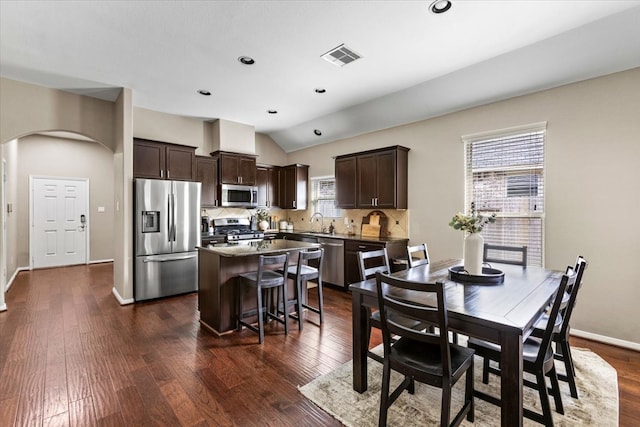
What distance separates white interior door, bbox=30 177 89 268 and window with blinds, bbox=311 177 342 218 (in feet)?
18.1

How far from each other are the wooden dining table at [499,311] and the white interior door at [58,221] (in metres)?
7.79

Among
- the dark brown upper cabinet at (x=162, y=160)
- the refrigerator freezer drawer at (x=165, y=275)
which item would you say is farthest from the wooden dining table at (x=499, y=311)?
the dark brown upper cabinet at (x=162, y=160)

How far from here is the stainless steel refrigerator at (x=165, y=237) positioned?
4.44 metres

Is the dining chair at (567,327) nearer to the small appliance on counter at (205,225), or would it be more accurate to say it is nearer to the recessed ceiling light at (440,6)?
the recessed ceiling light at (440,6)

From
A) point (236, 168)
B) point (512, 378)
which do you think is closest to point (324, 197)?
point (236, 168)

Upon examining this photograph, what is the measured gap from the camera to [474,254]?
2.48 meters

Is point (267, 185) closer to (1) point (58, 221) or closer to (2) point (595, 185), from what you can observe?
(1) point (58, 221)

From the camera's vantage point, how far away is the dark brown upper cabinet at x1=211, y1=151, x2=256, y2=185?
5.83m

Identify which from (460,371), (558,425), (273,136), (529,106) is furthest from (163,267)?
(529,106)

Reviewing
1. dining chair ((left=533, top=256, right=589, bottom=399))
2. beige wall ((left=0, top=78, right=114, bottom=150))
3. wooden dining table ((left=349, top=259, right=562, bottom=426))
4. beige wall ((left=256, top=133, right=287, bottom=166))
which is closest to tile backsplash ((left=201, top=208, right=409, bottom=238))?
beige wall ((left=256, top=133, right=287, bottom=166))

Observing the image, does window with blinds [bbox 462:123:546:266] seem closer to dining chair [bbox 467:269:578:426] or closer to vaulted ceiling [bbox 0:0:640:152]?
vaulted ceiling [bbox 0:0:640:152]

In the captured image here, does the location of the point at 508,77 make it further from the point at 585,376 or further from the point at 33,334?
the point at 33,334

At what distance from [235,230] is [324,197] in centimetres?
200

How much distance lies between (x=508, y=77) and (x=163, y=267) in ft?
17.3
